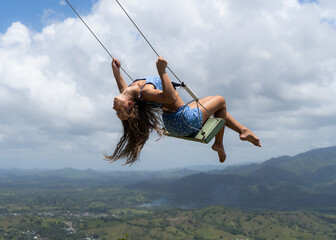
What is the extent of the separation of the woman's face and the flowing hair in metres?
0.13

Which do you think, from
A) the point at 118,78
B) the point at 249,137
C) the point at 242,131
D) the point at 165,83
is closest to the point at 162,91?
the point at 165,83

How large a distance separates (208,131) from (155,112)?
936mm

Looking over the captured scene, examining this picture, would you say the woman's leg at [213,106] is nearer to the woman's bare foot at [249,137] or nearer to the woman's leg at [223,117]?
the woman's leg at [223,117]

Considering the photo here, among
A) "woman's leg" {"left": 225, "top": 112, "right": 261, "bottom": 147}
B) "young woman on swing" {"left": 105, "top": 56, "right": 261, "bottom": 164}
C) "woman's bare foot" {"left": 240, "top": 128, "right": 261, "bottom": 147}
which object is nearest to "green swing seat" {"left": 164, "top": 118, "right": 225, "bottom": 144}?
"young woman on swing" {"left": 105, "top": 56, "right": 261, "bottom": 164}

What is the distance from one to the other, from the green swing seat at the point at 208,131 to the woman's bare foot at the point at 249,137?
0.69 metres

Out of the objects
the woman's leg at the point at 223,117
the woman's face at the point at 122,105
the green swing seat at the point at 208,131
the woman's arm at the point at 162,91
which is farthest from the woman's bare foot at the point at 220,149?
the woman's face at the point at 122,105

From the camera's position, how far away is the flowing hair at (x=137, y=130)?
523 centimetres

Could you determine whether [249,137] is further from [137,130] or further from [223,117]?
[137,130]

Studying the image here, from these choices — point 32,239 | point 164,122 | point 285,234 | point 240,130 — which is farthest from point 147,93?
point 285,234

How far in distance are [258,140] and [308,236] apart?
21860 centimetres

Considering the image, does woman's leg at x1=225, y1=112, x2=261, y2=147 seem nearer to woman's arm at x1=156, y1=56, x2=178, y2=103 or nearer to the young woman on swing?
the young woman on swing

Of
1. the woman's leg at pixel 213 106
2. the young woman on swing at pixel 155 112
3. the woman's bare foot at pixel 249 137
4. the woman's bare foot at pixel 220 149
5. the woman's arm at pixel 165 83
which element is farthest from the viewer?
the woman's bare foot at pixel 220 149

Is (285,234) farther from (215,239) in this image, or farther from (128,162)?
(128,162)

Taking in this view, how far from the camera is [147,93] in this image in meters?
4.86
